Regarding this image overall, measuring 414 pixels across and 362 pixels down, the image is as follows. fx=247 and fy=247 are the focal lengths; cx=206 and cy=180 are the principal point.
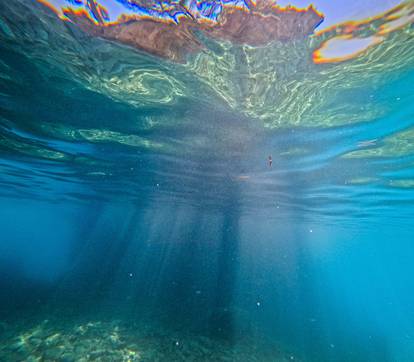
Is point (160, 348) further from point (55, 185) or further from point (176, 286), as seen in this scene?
point (55, 185)

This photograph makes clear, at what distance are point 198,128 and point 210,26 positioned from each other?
6.03 m

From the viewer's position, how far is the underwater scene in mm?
6316

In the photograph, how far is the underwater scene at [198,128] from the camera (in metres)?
6.32

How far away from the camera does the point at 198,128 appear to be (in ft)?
39.8

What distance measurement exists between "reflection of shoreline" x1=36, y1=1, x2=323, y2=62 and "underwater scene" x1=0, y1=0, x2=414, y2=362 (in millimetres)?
34

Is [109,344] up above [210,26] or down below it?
below

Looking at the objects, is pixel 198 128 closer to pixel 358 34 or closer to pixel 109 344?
pixel 358 34

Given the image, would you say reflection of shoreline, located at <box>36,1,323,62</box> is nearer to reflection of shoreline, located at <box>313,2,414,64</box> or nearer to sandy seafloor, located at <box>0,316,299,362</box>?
reflection of shoreline, located at <box>313,2,414,64</box>

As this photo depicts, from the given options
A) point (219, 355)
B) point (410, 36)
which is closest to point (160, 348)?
point (219, 355)

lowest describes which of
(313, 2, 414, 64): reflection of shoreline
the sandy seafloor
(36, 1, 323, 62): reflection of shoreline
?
the sandy seafloor

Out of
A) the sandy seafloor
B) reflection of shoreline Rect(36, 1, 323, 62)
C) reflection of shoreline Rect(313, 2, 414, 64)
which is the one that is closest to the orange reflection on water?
reflection of shoreline Rect(313, 2, 414, 64)

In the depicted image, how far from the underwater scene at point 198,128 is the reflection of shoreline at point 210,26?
0.11 ft

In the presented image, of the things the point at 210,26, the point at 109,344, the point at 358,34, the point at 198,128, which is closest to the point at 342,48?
the point at 358,34

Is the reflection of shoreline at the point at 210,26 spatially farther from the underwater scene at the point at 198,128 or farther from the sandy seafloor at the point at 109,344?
the sandy seafloor at the point at 109,344
